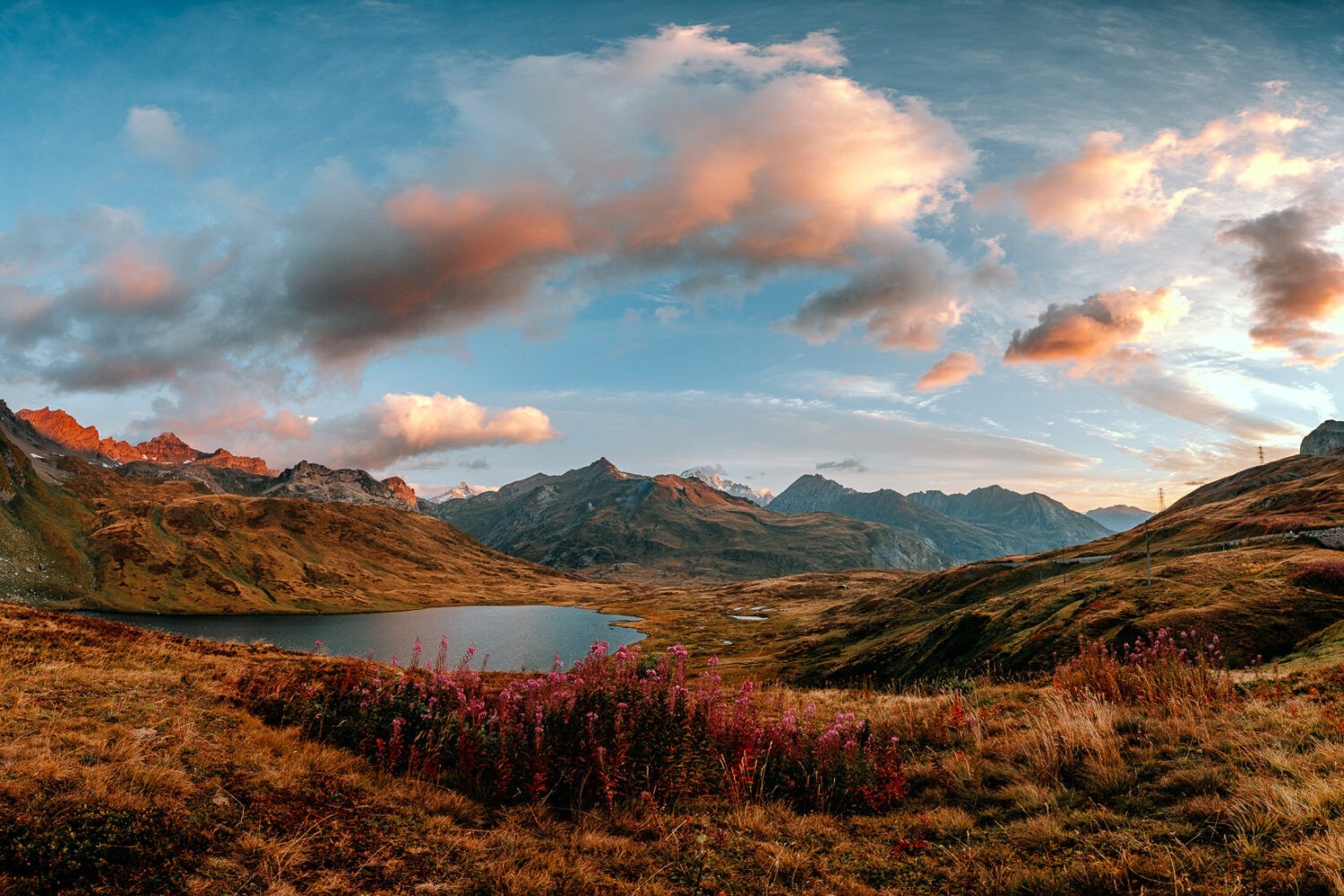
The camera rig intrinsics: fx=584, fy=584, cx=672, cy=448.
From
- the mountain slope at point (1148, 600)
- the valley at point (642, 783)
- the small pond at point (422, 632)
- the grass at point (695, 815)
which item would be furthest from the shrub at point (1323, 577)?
the small pond at point (422, 632)

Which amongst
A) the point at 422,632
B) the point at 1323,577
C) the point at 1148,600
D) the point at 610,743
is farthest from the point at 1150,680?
the point at 422,632

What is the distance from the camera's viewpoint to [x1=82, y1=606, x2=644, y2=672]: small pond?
4705 inches

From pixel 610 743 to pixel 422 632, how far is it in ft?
546

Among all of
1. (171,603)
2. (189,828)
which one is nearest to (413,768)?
(189,828)

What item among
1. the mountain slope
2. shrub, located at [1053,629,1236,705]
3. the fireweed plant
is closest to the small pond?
the mountain slope

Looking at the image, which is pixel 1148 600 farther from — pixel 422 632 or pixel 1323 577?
pixel 422 632

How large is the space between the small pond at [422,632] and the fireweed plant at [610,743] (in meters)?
95.5

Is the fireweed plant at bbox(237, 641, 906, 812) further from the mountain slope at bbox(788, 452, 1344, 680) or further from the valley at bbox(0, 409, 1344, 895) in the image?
the mountain slope at bbox(788, 452, 1344, 680)

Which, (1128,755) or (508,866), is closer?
(508,866)

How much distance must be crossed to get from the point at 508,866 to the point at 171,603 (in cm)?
24491

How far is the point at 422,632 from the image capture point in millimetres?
155625

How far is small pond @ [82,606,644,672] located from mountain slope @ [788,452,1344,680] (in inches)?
2460

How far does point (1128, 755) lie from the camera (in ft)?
28.9

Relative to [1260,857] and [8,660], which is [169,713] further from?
[1260,857]
